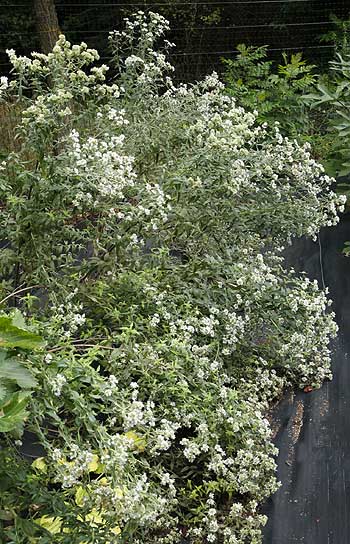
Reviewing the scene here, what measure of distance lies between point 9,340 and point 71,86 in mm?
1415

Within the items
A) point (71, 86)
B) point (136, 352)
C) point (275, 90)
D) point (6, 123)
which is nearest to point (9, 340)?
point (136, 352)

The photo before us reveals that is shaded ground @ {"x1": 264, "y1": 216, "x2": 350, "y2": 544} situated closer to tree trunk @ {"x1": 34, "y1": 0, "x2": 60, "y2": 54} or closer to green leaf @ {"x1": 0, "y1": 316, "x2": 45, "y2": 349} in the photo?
green leaf @ {"x1": 0, "y1": 316, "x2": 45, "y2": 349}

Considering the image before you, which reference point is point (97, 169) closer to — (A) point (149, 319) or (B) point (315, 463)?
(A) point (149, 319)

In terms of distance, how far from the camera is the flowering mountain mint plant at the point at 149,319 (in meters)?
1.77

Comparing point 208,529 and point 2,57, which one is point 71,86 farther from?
point 2,57

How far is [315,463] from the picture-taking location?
99.7 inches

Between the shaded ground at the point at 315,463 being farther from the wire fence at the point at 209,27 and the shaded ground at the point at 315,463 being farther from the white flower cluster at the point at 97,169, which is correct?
the wire fence at the point at 209,27

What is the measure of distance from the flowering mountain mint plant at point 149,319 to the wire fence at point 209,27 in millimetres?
4184

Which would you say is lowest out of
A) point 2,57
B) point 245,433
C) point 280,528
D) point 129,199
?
point 280,528

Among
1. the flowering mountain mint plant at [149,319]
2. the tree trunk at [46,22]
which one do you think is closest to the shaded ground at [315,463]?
the flowering mountain mint plant at [149,319]

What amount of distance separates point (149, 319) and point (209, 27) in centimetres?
559

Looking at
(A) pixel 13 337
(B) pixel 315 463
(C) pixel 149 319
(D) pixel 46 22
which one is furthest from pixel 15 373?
(D) pixel 46 22

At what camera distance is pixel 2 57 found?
715cm

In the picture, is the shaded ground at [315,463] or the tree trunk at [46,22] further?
the tree trunk at [46,22]
